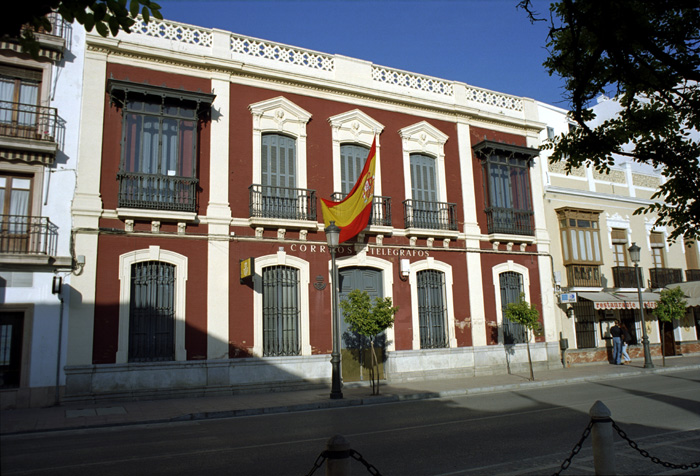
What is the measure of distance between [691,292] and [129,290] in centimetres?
2431

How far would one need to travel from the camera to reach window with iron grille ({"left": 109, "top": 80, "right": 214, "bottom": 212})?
14883mm

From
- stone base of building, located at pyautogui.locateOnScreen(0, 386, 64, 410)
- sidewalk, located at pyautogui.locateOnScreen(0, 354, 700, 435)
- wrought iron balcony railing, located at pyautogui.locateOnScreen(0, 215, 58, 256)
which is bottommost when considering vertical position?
sidewalk, located at pyautogui.locateOnScreen(0, 354, 700, 435)

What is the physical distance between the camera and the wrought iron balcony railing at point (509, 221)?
20.3 metres

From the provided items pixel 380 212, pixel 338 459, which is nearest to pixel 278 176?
pixel 380 212

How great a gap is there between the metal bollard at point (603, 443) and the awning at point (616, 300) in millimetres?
17458

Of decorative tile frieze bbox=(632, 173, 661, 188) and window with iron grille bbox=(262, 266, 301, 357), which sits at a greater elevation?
decorative tile frieze bbox=(632, 173, 661, 188)

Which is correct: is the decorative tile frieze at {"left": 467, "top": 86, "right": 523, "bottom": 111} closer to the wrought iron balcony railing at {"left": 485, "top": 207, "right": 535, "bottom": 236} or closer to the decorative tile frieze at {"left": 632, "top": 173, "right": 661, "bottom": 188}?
the wrought iron balcony railing at {"left": 485, "top": 207, "right": 535, "bottom": 236}

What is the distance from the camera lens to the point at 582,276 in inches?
871

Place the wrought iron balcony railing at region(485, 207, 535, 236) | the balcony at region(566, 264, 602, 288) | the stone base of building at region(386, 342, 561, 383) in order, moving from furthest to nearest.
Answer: the balcony at region(566, 264, 602, 288)
the wrought iron balcony railing at region(485, 207, 535, 236)
the stone base of building at region(386, 342, 561, 383)

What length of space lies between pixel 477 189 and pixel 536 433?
13.2 metres

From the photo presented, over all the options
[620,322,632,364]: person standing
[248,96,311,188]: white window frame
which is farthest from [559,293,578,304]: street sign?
[248,96,311,188]: white window frame

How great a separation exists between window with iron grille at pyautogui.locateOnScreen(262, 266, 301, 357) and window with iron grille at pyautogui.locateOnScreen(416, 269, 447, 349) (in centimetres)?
461

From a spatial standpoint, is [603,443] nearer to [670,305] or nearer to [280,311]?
[280,311]

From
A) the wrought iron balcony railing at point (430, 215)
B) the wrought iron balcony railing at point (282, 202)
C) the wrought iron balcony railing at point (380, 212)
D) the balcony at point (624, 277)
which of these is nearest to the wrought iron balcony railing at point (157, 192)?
the wrought iron balcony railing at point (282, 202)
